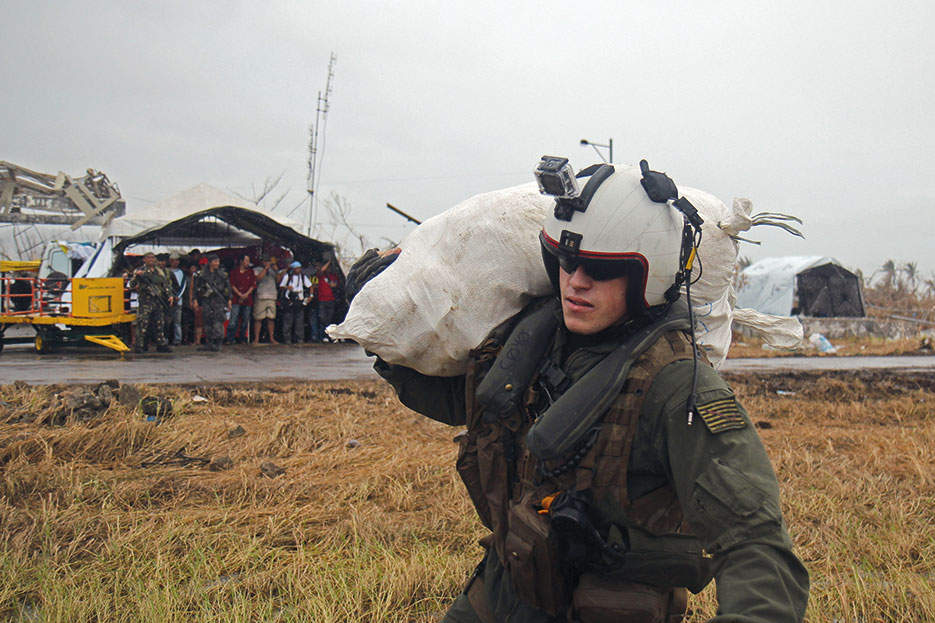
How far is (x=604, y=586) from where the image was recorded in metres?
1.60

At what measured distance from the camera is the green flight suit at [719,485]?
1.23 meters

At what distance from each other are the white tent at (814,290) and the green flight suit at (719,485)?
76.8 feet

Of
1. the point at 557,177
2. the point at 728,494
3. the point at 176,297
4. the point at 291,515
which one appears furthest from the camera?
the point at 176,297

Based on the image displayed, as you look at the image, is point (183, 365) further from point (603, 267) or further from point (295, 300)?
point (603, 267)

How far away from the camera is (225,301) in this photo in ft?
42.2

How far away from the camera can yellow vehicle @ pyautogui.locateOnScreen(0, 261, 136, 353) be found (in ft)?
37.3

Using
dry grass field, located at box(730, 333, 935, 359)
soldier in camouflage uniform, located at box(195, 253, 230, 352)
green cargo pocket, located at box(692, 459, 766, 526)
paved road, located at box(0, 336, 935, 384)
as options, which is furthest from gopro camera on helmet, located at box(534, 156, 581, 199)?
dry grass field, located at box(730, 333, 935, 359)

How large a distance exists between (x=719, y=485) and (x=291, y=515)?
10.4ft

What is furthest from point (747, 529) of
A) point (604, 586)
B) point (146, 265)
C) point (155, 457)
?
point (146, 265)

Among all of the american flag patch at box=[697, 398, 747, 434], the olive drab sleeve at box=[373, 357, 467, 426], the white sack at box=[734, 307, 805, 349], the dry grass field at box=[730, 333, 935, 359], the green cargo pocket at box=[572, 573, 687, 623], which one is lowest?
the dry grass field at box=[730, 333, 935, 359]

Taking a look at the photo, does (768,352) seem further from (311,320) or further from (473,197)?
(473,197)

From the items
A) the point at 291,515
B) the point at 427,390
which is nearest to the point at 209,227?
the point at 291,515

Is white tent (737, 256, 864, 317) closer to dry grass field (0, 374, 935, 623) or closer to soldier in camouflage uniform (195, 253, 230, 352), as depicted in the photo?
soldier in camouflage uniform (195, 253, 230, 352)

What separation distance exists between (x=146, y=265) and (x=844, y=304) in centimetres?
2145
